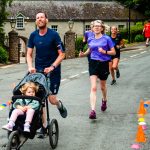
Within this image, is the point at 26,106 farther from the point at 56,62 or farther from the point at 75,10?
the point at 75,10

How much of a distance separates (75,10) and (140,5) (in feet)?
28.2

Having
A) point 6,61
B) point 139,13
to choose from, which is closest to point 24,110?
point 6,61

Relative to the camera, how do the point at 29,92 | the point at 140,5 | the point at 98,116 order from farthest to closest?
the point at 140,5
the point at 98,116
the point at 29,92

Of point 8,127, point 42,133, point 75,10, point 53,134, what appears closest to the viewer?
point 8,127

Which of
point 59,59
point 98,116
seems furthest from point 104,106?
point 59,59

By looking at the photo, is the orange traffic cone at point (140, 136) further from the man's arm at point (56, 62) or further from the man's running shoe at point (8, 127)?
the man's running shoe at point (8, 127)

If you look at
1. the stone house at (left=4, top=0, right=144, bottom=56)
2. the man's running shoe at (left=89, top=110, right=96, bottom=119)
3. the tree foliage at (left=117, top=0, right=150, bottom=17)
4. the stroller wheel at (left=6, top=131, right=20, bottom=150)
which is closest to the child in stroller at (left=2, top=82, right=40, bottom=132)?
the stroller wheel at (left=6, top=131, right=20, bottom=150)

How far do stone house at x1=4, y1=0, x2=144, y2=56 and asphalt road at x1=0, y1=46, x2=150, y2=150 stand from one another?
43562 mm

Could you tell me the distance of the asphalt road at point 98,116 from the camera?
8.21m

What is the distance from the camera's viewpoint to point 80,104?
480 inches

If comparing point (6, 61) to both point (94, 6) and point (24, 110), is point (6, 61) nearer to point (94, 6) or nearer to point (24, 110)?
point (24, 110)

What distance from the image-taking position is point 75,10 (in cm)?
6297

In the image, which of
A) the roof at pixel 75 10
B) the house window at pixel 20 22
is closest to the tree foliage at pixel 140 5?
the roof at pixel 75 10

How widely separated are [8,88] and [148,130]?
7.08 meters
